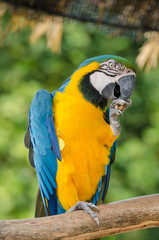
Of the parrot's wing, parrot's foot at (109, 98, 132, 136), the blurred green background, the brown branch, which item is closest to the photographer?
the brown branch

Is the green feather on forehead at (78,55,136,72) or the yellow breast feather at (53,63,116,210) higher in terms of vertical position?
the green feather on forehead at (78,55,136,72)

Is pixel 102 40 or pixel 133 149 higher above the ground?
pixel 102 40

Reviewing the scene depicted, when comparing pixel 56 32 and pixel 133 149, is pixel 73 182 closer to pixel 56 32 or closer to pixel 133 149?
pixel 56 32

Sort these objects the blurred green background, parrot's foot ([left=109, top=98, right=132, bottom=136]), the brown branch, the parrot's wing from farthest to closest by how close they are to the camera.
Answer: the blurred green background → the parrot's wing → parrot's foot ([left=109, top=98, right=132, bottom=136]) → the brown branch

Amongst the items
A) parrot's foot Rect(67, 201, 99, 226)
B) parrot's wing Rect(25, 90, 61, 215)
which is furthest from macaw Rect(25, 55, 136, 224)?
parrot's foot Rect(67, 201, 99, 226)

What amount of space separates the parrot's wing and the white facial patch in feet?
0.68

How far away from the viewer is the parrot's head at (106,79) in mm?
1371

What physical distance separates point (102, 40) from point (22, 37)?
2.79 ft

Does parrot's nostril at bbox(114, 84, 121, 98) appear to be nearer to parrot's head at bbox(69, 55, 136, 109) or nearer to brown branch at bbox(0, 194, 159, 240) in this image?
parrot's head at bbox(69, 55, 136, 109)

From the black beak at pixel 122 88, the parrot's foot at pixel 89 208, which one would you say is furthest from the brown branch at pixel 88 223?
the black beak at pixel 122 88

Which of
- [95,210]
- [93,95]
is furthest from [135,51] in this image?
[95,210]

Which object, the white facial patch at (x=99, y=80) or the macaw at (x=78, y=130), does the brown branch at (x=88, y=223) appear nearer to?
the macaw at (x=78, y=130)

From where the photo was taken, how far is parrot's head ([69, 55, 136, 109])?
4.50 feet

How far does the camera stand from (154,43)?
2561 millimetres
